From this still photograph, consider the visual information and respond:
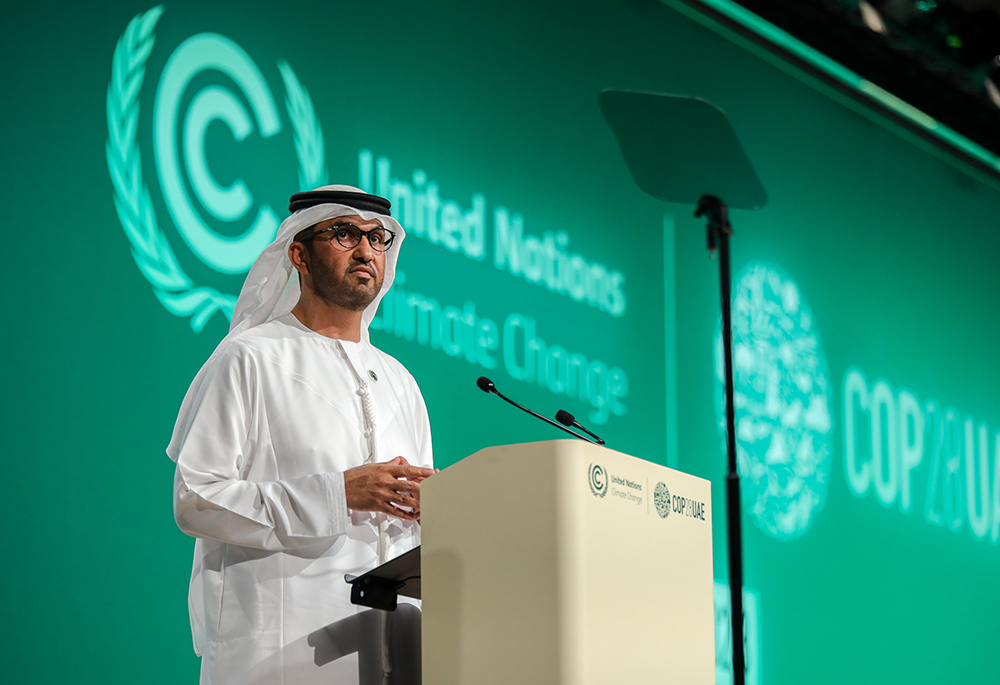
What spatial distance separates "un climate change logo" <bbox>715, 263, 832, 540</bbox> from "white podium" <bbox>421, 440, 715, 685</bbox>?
333 centimetres

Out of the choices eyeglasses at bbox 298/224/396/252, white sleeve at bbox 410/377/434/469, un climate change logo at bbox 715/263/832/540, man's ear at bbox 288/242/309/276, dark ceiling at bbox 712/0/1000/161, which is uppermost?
dark ceiling at bbox 712/0/1000/161

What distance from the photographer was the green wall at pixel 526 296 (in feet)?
9.42

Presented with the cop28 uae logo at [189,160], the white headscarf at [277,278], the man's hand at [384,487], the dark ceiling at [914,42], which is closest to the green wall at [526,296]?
the cop28 uae logo at [189,160]

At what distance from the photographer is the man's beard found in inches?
96.4

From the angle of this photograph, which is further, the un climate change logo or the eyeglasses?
the un climate change logo

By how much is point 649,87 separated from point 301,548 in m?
3.46

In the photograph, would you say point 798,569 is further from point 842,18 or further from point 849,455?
point 842,18

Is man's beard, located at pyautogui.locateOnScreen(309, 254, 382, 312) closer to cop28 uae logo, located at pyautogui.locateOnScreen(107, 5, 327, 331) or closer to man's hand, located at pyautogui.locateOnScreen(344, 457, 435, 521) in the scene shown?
man's hand, located at pyautogui.locateOnScreen(344, 457, 435, 521)

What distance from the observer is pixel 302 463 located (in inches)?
86.4

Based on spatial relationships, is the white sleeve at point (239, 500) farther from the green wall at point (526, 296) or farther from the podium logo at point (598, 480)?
the green wall at point (526, 296)

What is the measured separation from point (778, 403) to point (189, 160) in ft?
10.3

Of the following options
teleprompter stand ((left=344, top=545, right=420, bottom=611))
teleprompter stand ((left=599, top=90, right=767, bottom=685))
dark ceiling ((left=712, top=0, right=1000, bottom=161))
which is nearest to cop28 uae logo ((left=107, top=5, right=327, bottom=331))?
teleprompter stand ((left=344, top=545, right=420, bottom=611))

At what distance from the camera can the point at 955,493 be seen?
20.1 feet

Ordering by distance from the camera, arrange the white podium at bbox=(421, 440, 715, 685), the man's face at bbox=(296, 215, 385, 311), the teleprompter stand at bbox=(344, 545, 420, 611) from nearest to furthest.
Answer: the white podium at bbox=(421, 440, 715, 685)
the teleprompter stand at bbox=(344, 545, 420, 611)
the man's face at bbox=(296, 215, 385, 311)
